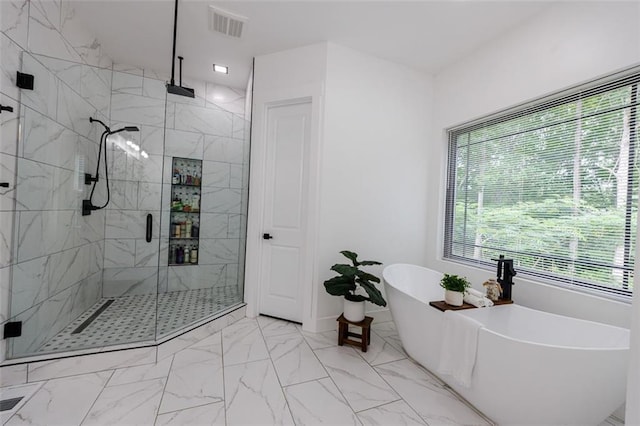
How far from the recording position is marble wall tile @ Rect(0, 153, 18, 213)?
1.71m

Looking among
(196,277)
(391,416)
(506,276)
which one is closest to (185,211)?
(196,277)

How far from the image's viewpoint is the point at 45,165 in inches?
80.5

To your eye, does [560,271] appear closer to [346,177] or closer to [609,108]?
[609,108]

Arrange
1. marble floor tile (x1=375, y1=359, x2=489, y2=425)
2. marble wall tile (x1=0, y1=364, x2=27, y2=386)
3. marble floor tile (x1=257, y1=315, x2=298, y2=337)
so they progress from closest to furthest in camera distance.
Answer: marble floor tile (x1=375, y1=359, x2=489, y2=425) < marble wall tile (x1=0, y1=364, x2=27, y2=386) < marble floor tile (x1=257, y1=315, x2=298, y2=337)

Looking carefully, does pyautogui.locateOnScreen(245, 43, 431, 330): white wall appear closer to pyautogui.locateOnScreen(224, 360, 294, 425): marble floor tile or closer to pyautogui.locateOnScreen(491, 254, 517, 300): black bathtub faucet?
pyautogui.locateOnScreen(224, 360, 294, 425): marble floor tile

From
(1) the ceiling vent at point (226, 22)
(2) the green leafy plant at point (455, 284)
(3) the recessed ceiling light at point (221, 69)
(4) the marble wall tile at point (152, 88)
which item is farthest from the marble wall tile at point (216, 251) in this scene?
(2) the green leafy plant at point (455, 284)

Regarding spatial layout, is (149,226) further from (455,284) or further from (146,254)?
(455,284)

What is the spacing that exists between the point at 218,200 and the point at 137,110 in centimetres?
135

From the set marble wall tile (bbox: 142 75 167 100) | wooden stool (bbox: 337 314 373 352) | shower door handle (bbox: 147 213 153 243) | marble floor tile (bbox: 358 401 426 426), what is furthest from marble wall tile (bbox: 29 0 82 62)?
marble floor tile (bbox: 358 401 426 426)

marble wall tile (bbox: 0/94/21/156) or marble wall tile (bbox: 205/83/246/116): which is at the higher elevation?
marble wall tile (bbox: 205/83/246/116)

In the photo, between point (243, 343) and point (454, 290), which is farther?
point (243, 343)

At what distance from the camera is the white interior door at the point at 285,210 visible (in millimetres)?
2711

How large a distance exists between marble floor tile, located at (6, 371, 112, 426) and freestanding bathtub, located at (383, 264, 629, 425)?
6.98ft

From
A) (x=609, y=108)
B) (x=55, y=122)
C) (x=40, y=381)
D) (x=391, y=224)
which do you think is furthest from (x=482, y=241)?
(x=55, y=122)
